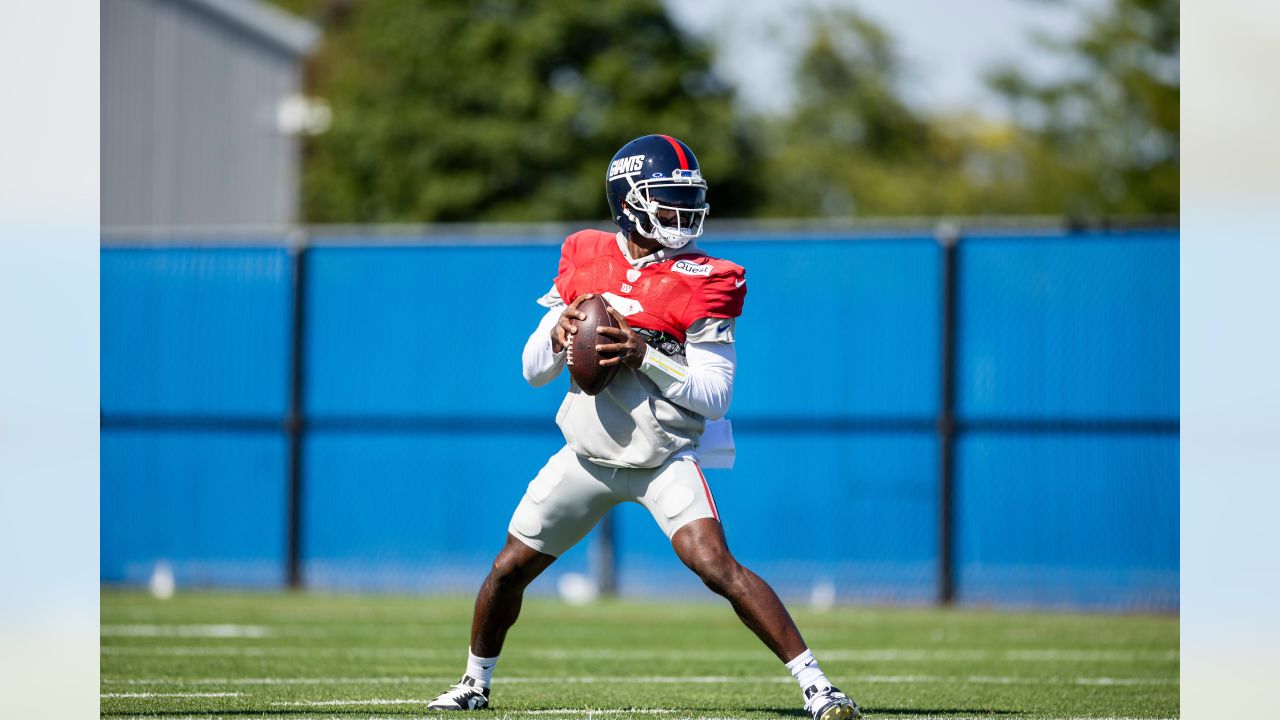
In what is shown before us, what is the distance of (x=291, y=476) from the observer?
13.9 metres

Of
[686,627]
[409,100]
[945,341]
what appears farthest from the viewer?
[409,100]

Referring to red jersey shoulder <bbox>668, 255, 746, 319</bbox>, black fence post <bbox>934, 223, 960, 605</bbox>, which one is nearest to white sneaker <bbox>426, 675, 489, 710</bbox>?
red jersey shoulder <bbox>668, 255, 746, 319</bbox>

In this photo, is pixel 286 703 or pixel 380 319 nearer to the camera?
pixel 286 703

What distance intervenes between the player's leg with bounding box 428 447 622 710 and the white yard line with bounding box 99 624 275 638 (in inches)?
159

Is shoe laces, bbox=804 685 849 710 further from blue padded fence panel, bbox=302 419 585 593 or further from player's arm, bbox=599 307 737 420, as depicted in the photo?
blue padded fence panel, bbox=302 419 585 593

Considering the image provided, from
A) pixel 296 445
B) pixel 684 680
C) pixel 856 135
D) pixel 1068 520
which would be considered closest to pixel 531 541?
pixel 684 680

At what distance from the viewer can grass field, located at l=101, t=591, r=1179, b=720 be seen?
673 cm

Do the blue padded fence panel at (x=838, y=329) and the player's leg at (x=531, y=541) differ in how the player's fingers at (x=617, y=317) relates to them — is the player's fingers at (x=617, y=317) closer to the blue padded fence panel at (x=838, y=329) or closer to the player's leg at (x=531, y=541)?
the player's leg at (x=531, y=541)

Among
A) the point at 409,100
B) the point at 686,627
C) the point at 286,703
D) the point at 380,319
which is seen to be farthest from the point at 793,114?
the point at 286,703

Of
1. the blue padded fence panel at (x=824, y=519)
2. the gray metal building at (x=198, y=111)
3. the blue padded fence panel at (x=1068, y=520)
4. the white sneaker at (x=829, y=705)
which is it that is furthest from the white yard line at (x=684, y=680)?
the gray metal building at (x=198, y=111)
